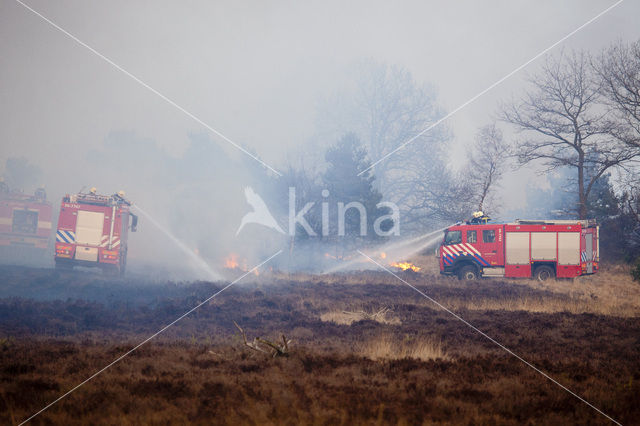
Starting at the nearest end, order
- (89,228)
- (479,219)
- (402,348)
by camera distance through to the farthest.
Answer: (402,348)
(89,228)
(479,219)

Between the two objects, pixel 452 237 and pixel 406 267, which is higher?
pixel 452 237

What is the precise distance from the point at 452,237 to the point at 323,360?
17.5 meters

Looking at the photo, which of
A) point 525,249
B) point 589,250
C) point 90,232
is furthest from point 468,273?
point 90,232

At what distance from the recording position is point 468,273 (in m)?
23.7

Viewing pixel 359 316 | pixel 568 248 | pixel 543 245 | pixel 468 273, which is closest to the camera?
pixel 359 316

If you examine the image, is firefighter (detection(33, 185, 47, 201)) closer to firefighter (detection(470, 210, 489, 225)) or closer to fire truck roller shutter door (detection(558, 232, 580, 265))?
firefighter (detection(470, 210, 489, 225))

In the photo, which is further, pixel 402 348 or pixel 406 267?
pixel 406 267

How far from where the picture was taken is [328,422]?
508 cm

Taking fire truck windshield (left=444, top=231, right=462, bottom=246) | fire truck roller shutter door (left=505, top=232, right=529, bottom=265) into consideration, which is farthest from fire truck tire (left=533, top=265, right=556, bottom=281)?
fire truck windshield (left=444, top=231, right=462, bottom=246)

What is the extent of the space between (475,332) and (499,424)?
641 centimetres

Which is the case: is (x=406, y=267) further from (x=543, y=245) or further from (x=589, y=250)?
(x=589, y=250)

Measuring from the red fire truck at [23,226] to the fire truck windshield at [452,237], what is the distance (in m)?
24.8

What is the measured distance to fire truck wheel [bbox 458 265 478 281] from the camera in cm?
2355

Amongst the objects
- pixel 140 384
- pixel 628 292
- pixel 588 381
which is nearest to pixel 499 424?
pixel 588 381
